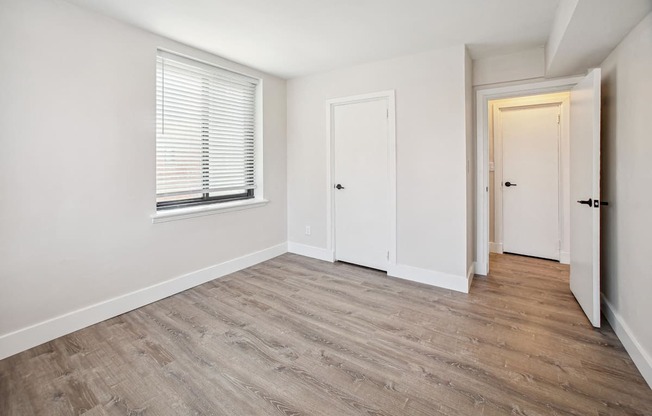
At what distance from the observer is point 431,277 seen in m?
3.25

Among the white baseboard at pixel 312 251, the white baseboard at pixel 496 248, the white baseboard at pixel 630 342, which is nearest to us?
the white baseboard at pixel 630 342

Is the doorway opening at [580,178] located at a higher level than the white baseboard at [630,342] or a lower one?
higher

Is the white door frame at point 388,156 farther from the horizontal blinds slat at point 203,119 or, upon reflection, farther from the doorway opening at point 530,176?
Result: the doorway opening at point 530,176

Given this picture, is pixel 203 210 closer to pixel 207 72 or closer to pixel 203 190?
pixel 203 190

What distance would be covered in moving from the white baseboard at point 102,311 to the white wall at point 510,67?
3418mm

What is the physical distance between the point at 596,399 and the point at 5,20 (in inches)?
161

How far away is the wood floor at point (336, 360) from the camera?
1.60m

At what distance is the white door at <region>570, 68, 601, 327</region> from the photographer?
7.38ft

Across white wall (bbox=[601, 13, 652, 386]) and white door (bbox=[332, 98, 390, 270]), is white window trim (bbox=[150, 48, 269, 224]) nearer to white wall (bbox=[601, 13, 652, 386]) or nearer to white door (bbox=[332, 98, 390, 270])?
white door (bbox=[332, 98, 390, 270])

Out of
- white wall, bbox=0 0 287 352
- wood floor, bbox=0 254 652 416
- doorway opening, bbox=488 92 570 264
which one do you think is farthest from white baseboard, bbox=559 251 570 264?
white wall, bbox=0 0 287 352

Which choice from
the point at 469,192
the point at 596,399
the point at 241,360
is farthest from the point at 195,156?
the point at 596,399

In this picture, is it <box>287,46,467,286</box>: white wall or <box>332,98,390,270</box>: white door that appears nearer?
<box>287,46,467,286</box>: white wall

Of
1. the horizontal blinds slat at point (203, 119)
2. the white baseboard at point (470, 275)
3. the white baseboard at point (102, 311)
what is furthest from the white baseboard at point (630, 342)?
the horizontal blinds slat at point (203, 119)

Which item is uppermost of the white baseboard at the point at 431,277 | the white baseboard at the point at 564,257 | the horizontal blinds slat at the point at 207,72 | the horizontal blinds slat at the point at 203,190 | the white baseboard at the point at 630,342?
the horizontal blinds slat at the point at 207,72
